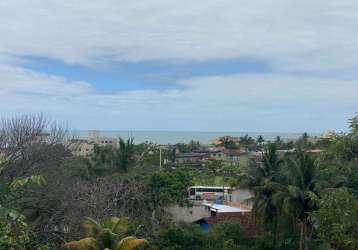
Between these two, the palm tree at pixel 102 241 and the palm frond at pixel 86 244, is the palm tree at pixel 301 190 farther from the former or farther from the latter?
the palm frond at pixel 86 244

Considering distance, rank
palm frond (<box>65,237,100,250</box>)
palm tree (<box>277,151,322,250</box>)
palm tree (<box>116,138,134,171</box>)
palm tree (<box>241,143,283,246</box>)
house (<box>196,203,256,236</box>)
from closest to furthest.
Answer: palm frond (<box>65,237,100,250</box>)
palm tree (<box>277,151,322,250</box>)
palm tree (<box>241,143,283,246</box>)
house (<box>196,203,256,236</box>)
palm tree (<box>116,138,134,171</box>)

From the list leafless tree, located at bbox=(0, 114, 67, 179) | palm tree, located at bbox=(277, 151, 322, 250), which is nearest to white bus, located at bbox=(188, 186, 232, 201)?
palm tree, located at bbox=(277, 151, 322, 250)

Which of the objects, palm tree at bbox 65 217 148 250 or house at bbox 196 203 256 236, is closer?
palm tree at bbox 65 217 148 250

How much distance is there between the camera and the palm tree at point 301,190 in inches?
859

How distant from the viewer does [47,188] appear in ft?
46.3

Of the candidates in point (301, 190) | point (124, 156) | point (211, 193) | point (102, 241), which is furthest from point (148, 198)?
point (211, 193)

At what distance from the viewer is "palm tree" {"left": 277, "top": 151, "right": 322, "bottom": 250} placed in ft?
71.6

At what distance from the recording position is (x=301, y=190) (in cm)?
2195

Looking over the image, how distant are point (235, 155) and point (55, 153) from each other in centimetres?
6169

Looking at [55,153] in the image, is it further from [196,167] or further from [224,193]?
[196,167]

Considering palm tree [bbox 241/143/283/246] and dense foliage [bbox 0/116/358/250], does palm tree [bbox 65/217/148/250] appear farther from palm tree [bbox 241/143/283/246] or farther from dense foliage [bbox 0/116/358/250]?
palm tree [bbox 241/143/283/246]

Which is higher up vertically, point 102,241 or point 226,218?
point 102,241

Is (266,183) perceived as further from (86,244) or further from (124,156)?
(86,244)

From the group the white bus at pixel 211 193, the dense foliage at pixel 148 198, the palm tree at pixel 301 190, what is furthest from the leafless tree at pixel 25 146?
the white bus at pixel 211 193
